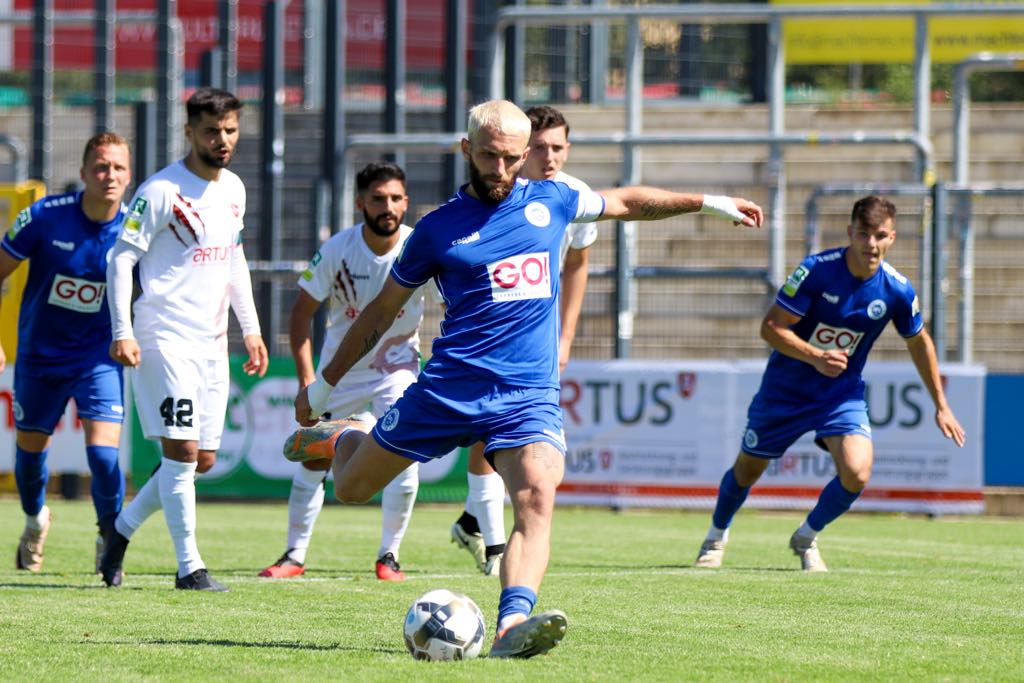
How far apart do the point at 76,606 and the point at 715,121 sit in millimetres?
14399

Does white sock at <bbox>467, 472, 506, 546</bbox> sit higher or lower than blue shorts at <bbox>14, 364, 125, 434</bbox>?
lower

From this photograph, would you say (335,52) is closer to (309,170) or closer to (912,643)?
(309,170)

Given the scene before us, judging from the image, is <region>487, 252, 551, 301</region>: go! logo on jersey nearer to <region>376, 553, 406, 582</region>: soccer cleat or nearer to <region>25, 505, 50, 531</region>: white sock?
<region>376, 553, 406, 582</region>: soccer cleat

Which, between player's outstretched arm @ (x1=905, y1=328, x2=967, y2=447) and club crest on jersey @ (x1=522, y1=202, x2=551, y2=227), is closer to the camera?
club crest on jersey @ (x1=522, y1=202, x2=551, y2=227)

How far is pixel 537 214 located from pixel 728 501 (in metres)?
4.25

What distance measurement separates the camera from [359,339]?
21.3ft

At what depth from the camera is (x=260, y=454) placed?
49.9 feet

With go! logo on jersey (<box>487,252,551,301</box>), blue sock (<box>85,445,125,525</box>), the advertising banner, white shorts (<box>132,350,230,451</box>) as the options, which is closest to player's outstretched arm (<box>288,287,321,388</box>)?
white shorts (<box>132,350,230,451</box>)

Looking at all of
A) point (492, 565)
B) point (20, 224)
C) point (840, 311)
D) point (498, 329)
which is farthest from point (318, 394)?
point (840, 311)

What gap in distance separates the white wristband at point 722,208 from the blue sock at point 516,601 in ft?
5.60

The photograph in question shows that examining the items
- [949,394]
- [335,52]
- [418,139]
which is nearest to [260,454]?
[418,139]

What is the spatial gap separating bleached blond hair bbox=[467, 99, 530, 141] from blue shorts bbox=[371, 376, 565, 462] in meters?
0.90

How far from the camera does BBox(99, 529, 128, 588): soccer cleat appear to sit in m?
8.43

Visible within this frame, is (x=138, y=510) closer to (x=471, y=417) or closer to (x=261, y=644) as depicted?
(x=261, y=644)
